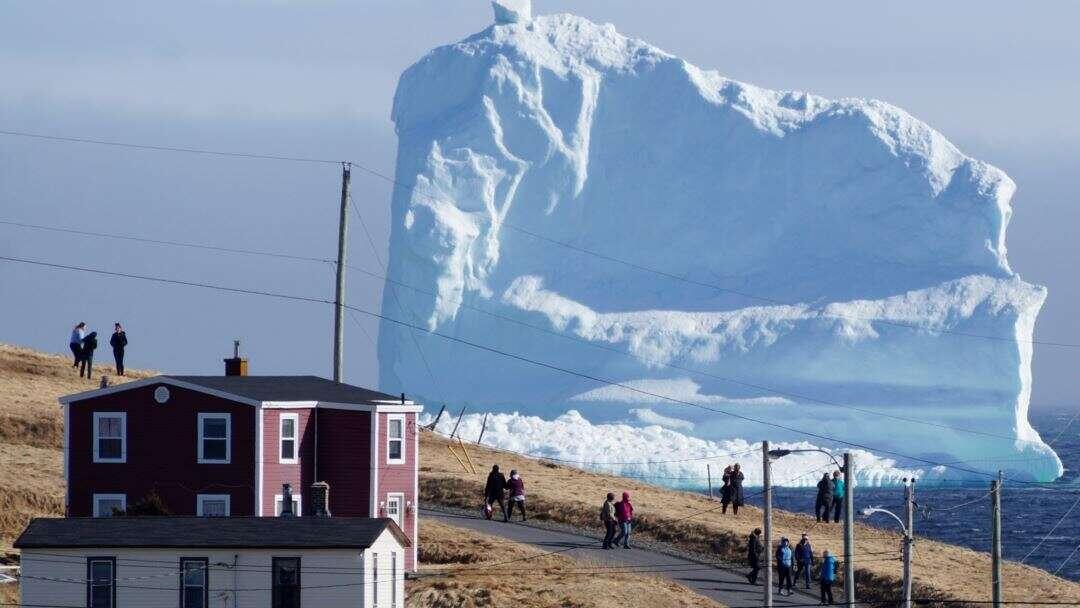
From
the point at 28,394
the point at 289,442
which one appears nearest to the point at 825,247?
the point at 28,394

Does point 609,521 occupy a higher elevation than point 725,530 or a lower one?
higher

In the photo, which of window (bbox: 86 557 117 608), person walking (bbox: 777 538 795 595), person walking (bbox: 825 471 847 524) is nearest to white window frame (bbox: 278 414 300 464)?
window (bbox: 86 557 117 608)

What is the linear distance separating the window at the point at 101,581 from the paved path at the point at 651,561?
11.4m

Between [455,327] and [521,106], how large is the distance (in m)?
10.7

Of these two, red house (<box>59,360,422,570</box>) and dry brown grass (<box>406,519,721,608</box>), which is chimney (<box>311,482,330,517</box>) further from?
dry brown grass (<box>406,519,721,608</box>)

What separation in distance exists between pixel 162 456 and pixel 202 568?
6.27 m

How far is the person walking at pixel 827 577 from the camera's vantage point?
3775 cm

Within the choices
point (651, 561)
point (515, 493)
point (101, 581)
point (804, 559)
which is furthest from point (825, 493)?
point (101, 581)

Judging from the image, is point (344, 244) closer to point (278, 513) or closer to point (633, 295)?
point (278, 513)

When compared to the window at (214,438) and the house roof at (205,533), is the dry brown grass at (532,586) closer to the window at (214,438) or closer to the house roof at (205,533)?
the house roof at (205,533)

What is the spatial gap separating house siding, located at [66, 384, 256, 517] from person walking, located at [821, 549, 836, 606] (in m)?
11.5

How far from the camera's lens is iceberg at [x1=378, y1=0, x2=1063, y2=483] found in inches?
3393

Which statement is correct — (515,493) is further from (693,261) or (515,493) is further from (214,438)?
(693,261)

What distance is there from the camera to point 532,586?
1471 inches
